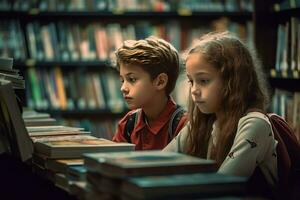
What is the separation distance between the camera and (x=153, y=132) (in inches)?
94.8

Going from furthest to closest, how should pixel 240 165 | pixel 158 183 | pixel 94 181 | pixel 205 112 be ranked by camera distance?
pixel 205 112, pixel 240 165, pixel 94 181, pixel 158 183

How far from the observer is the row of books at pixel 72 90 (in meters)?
4.40

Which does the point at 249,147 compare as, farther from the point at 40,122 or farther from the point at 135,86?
the point at 40,122

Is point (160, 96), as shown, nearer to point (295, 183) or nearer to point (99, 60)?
point (295, 183)

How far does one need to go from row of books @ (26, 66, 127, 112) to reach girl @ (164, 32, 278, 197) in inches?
101

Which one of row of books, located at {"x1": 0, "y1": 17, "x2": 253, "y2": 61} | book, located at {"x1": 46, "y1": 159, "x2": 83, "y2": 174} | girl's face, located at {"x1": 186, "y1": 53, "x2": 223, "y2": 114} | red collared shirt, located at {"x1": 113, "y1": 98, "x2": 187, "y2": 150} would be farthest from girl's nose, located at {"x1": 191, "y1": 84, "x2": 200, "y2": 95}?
row of books, located at {"x1": 0, "y1": 17, "x2": 253, "y2": 61}

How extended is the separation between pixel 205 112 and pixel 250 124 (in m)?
0.18

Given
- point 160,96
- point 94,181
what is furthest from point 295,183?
point 160,96

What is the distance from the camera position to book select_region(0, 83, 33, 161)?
5.16ft

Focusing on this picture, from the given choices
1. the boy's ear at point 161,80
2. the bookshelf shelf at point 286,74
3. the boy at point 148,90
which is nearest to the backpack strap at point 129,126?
the boy at point 148,90

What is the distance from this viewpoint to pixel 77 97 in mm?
4449

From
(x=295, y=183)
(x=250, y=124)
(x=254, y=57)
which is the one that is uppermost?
(x=254, y=57)

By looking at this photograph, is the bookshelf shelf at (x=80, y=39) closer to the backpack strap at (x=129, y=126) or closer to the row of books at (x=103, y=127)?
the row of books at (x=103, y=127)

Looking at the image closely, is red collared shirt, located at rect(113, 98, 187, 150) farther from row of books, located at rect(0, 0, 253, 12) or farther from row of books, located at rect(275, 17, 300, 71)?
row of books, located at rect(0, 0, 253, 12)
